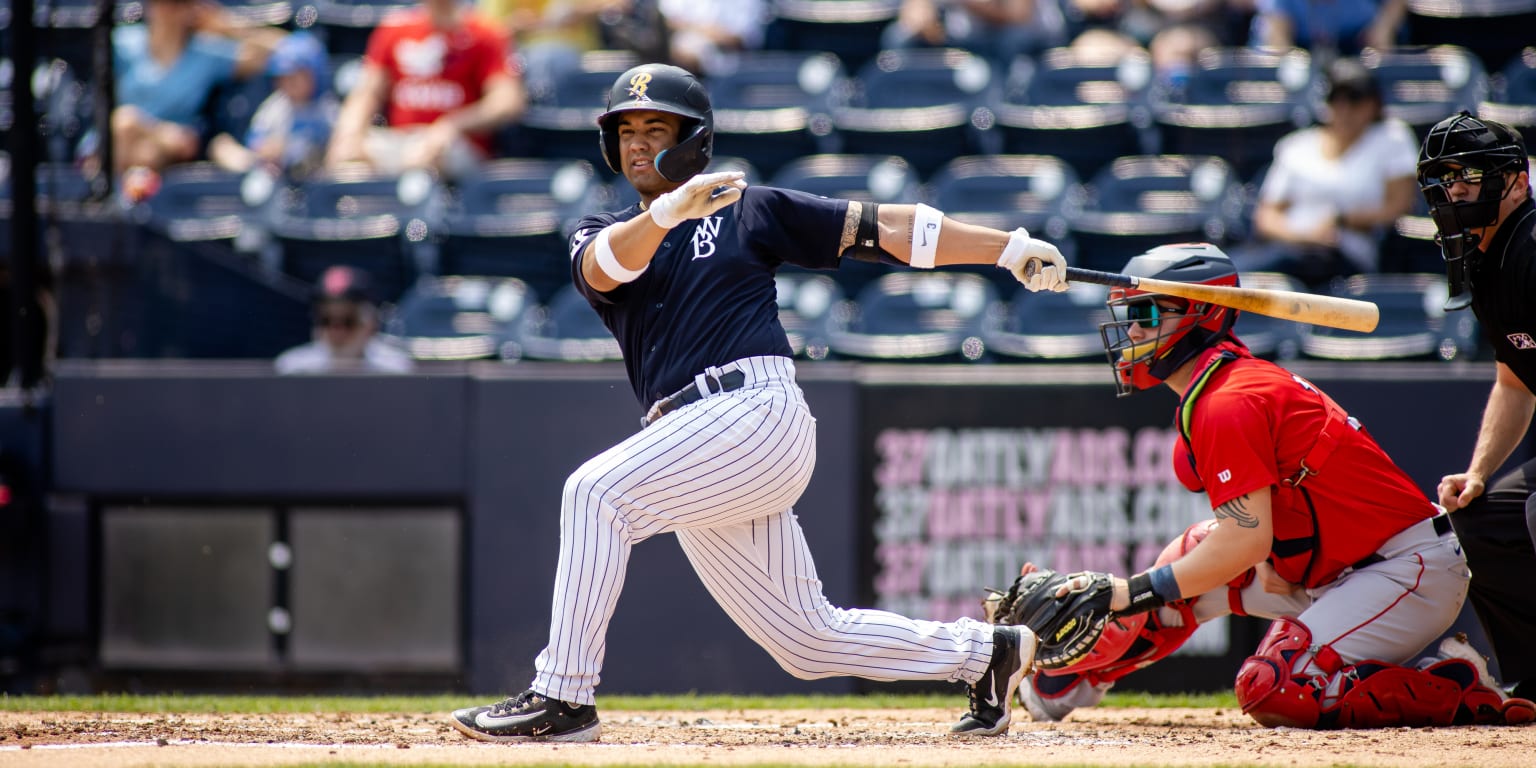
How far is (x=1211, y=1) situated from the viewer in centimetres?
855

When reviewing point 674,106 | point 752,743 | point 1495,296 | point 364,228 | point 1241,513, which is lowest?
point 752,743

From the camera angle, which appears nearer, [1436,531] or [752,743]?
[752,743]

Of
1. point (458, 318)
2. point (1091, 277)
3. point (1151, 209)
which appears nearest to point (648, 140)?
point (1091, 277)

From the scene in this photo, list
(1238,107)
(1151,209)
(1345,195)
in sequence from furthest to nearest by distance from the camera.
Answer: (1238,107) < (1151,209) < (1345,195)

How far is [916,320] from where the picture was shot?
7.16m

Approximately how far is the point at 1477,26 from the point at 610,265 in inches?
253

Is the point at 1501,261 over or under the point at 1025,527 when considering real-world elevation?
over

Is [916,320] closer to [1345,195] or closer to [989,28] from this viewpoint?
[1345,195]

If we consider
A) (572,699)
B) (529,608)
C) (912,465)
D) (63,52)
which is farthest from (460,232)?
(572,699)

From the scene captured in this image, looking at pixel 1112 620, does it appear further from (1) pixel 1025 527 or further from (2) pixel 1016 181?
(2) pixel 1016 181

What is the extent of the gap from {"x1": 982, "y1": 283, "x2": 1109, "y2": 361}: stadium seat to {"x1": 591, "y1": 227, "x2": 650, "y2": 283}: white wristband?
138 inches

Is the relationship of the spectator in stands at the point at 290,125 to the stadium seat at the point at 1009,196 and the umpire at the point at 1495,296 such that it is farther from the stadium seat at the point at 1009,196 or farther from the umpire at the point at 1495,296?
the umpire at the point at 1495,296

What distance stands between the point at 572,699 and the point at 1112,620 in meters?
1.39

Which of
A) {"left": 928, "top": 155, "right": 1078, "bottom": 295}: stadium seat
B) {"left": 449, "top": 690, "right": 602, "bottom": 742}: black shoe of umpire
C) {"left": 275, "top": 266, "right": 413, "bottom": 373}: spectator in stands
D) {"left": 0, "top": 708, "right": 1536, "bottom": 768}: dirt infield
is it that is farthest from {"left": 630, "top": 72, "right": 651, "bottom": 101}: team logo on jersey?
{"left": 928, "top": 155, "right": 1078, "bottom": 295}: stadium seat
